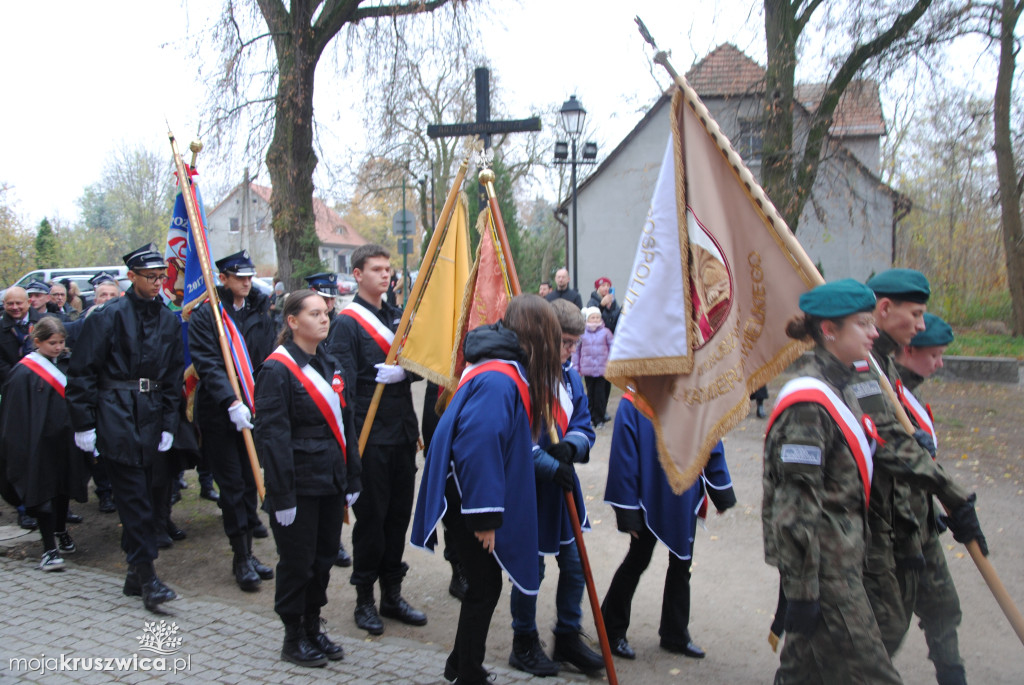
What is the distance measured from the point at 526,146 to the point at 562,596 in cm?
3710

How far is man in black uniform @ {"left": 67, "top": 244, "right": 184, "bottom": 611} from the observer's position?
4973 mm

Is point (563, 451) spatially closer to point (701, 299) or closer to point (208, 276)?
point (701, 299)

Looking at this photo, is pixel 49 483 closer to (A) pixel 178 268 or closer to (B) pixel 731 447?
(A) pixel 178 268

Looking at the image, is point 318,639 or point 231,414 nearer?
point 318,639

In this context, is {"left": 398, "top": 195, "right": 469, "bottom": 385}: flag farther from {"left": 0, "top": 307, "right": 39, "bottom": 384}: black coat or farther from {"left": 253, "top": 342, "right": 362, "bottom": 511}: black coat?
{"left": 0, "top": 307, "right": 39, "bottom": 384}: black coat

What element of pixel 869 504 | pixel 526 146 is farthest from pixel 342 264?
pixel 869 504

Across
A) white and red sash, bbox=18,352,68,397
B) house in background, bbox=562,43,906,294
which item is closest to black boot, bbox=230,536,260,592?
white and red sash, bbox=18,352,68,397

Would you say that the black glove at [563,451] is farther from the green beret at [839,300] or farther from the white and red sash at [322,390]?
the green beret at [839,300]

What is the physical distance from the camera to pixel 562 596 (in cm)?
419

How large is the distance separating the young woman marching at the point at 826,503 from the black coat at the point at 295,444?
2298 millimetres

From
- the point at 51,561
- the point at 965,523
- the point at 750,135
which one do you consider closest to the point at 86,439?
the point at 51,561

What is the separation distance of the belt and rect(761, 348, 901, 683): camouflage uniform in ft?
13.4

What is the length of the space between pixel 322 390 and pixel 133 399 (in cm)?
170

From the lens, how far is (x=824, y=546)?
2.75m
